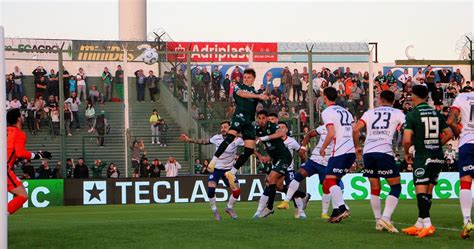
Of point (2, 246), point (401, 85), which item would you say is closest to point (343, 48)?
point (401, 85)

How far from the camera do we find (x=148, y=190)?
3525 centimetres

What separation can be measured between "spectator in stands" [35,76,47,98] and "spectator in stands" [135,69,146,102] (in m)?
4.18

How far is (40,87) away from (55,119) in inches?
92.6

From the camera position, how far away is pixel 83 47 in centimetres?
4600

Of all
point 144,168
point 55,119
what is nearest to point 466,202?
point 144,168

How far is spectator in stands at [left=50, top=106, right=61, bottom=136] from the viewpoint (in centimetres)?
3541

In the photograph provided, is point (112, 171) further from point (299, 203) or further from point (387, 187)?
point (299, 203)

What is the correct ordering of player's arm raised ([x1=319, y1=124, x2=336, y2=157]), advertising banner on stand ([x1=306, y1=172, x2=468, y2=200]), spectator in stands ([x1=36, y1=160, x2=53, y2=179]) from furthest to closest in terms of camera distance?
advertising banner on stand ([x1=306, y1=172, x2=468, y2=200]), spectator in stands ([x1=36, y1=160, x2=53, y2=179]), player's arm raised ([x1=319, y1=124, x2=336, y2=157])

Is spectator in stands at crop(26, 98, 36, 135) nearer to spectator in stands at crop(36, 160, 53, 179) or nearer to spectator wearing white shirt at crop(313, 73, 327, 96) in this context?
spectator in stands at crop(36, 160, 53, 179)

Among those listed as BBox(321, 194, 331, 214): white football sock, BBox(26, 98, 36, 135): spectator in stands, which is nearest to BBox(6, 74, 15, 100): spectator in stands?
BBox(26, 98, 36, 135): spectator in stands

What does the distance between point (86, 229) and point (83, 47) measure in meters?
30.2

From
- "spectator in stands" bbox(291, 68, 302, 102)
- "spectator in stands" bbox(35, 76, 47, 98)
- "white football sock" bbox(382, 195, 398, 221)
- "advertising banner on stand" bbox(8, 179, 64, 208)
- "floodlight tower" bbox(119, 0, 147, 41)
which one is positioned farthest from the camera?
"floodlight tower" bbox(119, 0, 147, 41)

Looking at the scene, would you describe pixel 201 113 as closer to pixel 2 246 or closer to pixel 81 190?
pixel 81 190

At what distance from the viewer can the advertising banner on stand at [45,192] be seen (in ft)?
113
